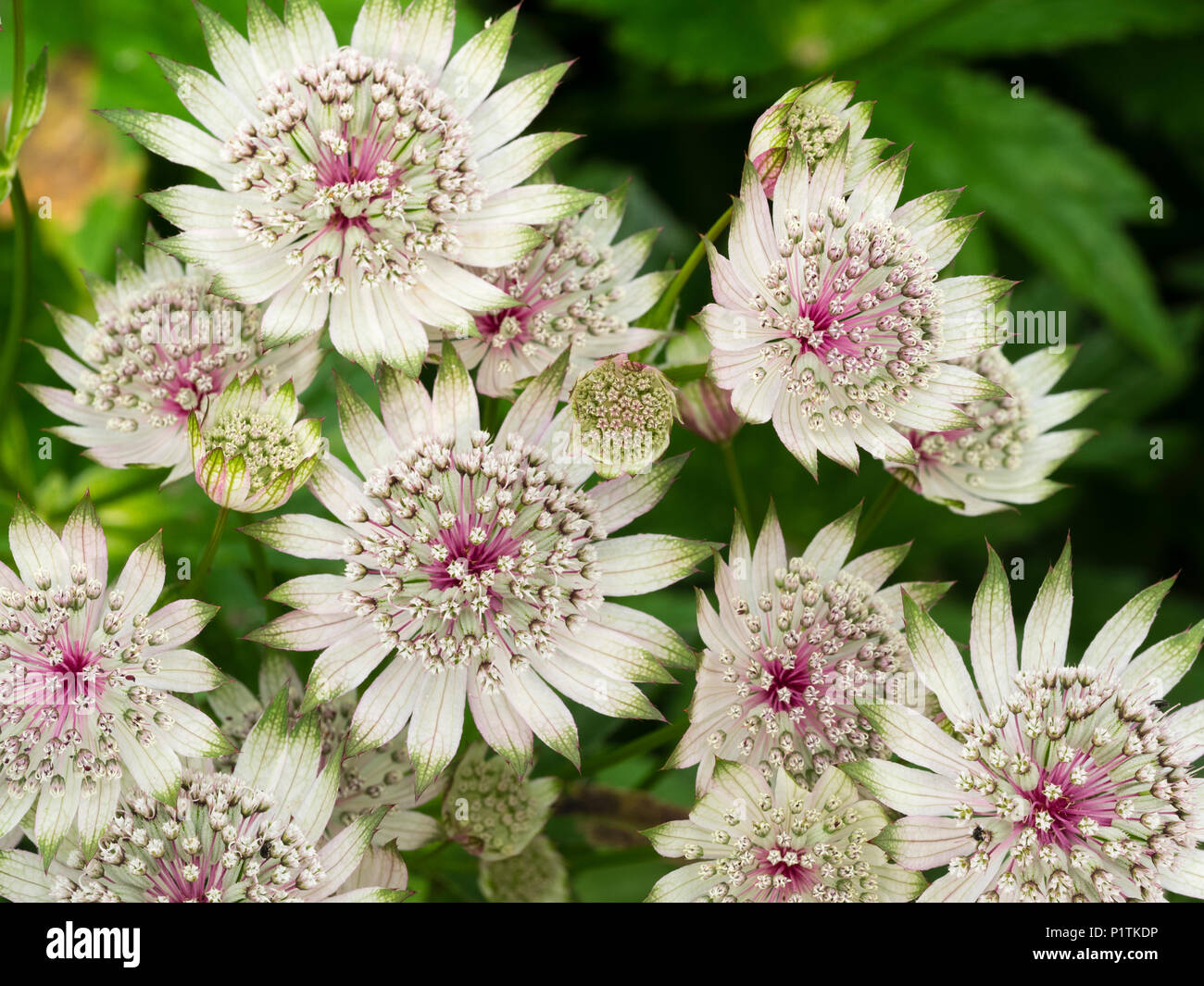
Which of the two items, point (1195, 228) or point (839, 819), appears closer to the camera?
point (839, 819)

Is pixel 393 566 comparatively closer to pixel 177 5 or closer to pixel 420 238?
pixel 420 238

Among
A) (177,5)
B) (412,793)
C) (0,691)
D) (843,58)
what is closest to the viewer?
(0,691)

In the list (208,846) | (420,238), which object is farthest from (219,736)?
(420,238)

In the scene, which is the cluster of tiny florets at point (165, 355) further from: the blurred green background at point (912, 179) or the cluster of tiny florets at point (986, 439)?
the cluster of tiny florets at point (986, 439)

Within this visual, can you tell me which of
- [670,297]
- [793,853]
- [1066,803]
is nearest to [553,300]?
[670,297]

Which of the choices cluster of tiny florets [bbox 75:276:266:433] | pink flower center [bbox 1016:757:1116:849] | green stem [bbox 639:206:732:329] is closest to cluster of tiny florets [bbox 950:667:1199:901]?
pink flower center [bbox 1016:757:1116:849]

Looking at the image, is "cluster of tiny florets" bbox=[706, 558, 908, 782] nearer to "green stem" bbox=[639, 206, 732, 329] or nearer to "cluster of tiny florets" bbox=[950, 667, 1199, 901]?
"cluster of tiny florets" bbox=[950, 667, 1199, 901]

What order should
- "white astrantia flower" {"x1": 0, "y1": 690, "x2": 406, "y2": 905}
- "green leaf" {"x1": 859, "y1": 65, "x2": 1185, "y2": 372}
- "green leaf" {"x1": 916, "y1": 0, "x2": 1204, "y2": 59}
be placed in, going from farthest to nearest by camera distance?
"green leaf" {"x1": 916, "y1": 0, "x2": 1204, "y2": 59} < "green leaf" {"x1": 859, "y1": 65, "x2": 1185, "y2": 372} < "white astrantia flower" {"x1": 0, "y1": 690, "x2": 406, "y2": 905}
